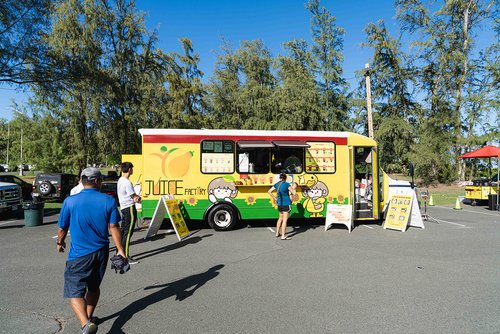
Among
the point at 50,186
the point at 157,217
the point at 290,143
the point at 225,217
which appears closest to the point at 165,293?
the point at 157,217

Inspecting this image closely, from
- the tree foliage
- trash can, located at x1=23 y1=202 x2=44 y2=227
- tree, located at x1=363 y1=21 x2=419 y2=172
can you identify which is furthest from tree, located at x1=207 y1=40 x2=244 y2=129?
trash can, located at x1=23 y1=202 x2=44 y2=227

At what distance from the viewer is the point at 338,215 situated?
10.0m

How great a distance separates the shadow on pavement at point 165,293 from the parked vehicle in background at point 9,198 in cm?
1035

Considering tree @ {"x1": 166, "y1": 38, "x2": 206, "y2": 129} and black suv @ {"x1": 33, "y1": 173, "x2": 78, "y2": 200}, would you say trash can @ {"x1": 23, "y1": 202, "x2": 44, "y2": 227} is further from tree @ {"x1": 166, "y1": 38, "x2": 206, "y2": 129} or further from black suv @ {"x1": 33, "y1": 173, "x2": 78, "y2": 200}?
tree @ {"x1": 166, "y1": 38, "x2": 206, "y2": 129}

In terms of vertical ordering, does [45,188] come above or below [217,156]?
below

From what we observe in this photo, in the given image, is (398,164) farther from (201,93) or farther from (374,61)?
(201,93)

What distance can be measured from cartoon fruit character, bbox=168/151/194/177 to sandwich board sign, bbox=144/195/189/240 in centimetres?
77

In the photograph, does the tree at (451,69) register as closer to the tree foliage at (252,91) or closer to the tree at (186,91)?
the tree foliage at (252,91)

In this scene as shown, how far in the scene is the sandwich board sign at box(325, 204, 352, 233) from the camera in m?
9.91

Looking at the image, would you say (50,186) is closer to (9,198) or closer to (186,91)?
(9,198)

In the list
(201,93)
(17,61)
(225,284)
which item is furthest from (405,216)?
(201,93)

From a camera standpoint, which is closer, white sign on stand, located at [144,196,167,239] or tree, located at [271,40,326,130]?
white sign on stand, located at [144,196,167,239]

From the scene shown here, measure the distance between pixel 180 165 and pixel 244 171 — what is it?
1844 millimetres

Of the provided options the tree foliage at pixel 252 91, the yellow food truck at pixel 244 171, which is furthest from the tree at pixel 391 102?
the yellow food truck at pixel 244 171
